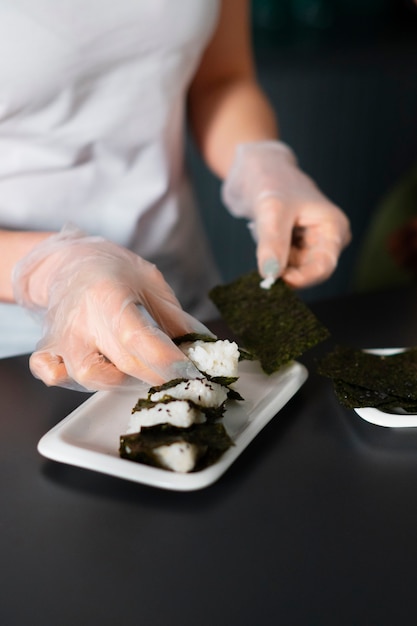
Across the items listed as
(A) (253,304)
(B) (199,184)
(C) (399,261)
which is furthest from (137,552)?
(B) (199,184)

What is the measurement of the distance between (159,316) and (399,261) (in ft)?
5.03

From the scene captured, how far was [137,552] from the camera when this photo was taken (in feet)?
2.13

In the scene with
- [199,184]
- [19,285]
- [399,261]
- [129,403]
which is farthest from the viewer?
[199,184]

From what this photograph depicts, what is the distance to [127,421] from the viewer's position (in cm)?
82

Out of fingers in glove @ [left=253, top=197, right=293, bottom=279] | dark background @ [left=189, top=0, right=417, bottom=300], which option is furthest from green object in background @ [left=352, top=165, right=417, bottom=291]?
→ fingers in glove @ [left=253, top=197, right=293, bottom=279]

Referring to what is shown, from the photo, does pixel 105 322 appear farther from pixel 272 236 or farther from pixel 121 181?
pixel 121 181

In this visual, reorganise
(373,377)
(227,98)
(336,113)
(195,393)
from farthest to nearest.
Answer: (336,113)
(227,98)
(373,377)
(195,393)

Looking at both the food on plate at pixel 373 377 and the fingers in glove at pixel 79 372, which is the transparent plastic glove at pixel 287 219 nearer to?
the food on plate at pixel 373 377

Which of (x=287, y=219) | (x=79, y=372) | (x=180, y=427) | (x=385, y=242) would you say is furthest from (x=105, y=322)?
(x=385, y=242)

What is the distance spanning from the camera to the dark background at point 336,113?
2.60m

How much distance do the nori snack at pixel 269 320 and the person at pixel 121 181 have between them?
0.12 ft

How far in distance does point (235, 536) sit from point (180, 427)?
12 centimetres

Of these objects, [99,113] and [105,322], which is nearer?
[105,322]

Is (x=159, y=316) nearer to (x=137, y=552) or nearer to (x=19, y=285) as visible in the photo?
(x=19, y=285)
